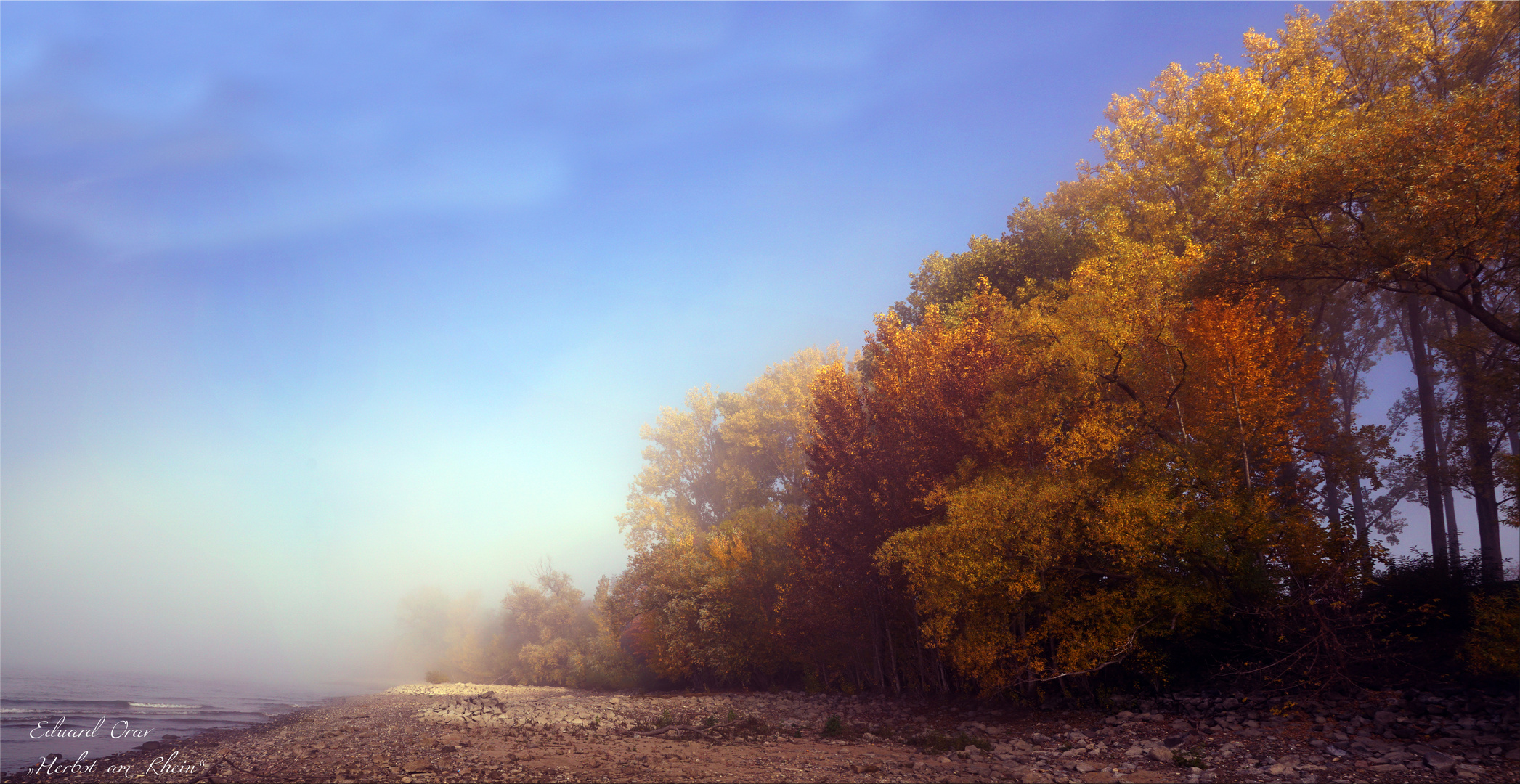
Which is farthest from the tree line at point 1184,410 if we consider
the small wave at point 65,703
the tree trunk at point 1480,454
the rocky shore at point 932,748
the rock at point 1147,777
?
the small wave at point 65,703

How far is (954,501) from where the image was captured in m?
19.8

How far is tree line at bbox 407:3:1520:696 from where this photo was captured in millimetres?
16359

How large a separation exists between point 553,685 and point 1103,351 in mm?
48803

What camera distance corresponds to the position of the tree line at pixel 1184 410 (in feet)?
53.7

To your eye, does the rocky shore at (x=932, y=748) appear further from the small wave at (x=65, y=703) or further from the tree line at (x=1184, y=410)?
the small wave at (x=65, y=703)

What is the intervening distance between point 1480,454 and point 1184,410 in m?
11.6

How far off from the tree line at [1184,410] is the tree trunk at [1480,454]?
0.42 feet

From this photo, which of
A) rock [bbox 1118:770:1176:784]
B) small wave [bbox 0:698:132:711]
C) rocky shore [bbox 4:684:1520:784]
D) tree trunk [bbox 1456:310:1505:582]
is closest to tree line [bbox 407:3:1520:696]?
tree trunk [bbox 1456:310:1505:582]

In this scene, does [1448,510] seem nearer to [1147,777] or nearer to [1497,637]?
[1497,637]

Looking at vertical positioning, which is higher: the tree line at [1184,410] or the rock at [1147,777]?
the tree line at [1184,410]

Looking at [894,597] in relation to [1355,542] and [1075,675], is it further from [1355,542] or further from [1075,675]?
[1355,542]

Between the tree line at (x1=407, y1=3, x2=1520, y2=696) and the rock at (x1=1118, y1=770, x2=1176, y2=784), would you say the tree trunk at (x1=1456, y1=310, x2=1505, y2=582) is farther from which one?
the rock at (x1=1118, y1=770, x2=1176, y2=784)

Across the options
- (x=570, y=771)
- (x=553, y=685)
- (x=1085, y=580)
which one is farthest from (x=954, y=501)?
(x=553, y=685)

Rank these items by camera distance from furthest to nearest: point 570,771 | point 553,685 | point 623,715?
point 553,685 < point 623,715 < point 570,771
